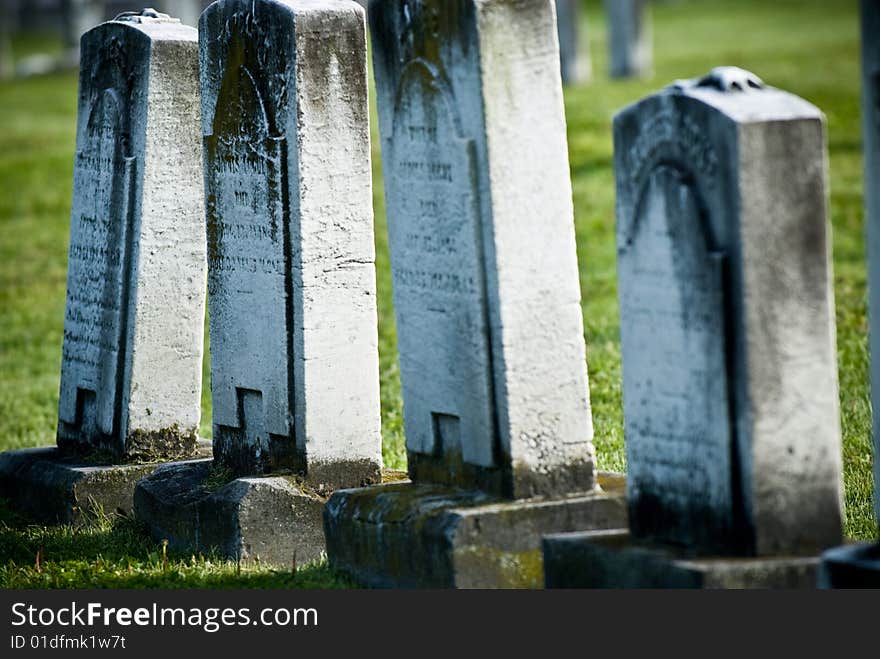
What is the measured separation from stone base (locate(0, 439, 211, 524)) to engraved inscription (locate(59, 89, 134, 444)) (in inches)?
9.9

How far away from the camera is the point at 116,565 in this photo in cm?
695

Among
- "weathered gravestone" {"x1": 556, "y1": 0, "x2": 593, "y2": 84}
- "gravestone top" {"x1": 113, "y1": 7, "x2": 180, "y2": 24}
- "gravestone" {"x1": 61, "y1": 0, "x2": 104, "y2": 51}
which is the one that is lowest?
"gravestone top" {"x1": 113, "y1": 7, "x2": 180, "y2": 24}

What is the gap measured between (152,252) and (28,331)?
Result: 6166 mm

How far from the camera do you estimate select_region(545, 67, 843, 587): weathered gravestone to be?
4.97m

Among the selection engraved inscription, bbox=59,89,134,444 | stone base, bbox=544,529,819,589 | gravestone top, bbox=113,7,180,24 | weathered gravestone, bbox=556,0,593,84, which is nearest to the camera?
stone base, bbox=544,529,819,589

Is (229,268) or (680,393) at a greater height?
(229,268)

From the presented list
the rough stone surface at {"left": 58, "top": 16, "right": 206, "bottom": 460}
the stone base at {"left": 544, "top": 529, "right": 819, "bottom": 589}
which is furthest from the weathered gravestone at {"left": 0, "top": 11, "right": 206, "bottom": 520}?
the stone base at {"left": 544, "top": 529, "right": 819, "bottom": 589}

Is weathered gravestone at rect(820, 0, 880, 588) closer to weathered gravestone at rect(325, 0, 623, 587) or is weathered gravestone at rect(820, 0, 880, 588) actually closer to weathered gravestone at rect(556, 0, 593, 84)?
weathered gravestone at rect(325, 0, 623, 587)

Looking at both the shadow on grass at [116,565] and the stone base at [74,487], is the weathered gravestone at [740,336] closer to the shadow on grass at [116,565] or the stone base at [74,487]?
the shadow on grass at [116,565]

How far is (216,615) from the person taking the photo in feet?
18.0

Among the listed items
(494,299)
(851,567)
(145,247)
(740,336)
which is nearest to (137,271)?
(145,247)

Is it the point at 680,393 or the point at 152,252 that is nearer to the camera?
the point at 680,393

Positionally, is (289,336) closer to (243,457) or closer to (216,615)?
(243,457)

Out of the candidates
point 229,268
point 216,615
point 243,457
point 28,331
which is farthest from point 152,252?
point 28,331
